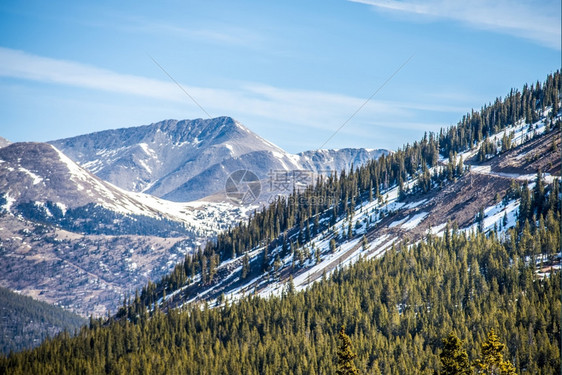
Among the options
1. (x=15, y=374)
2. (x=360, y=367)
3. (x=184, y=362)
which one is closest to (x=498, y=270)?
(x=360, y=367)

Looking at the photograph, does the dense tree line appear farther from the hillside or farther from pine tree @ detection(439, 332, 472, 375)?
pine tree @ detection(439, 332, 472, 375)

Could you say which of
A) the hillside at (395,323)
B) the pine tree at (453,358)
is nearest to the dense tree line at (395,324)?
the hillside at (395,323)

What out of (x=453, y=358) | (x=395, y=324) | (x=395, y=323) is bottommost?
(x=395, y=324)

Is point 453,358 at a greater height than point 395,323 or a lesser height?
greater

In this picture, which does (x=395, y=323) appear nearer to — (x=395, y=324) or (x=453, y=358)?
(x=395, y=324)

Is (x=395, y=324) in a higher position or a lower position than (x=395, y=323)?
lower

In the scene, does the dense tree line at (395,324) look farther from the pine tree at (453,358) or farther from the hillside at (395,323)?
the pine tree at (453,358)

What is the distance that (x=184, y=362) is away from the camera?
165 metres

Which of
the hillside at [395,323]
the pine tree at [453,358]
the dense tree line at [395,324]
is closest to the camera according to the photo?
the pine tree at [453,358]

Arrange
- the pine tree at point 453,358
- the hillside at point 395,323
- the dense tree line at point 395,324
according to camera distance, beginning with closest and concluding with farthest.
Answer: the pine tree at point 453,358
the dense tree line at point 395,324
the hillside at point 395,323

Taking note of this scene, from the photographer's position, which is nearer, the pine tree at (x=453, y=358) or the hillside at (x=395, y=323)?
the pine tree at (x=453, y=358)

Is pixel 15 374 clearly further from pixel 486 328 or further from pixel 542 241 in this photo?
pixel 542 241

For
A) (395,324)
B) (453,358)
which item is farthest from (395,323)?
(453,358)

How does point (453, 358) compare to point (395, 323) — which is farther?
point (395, 323)
